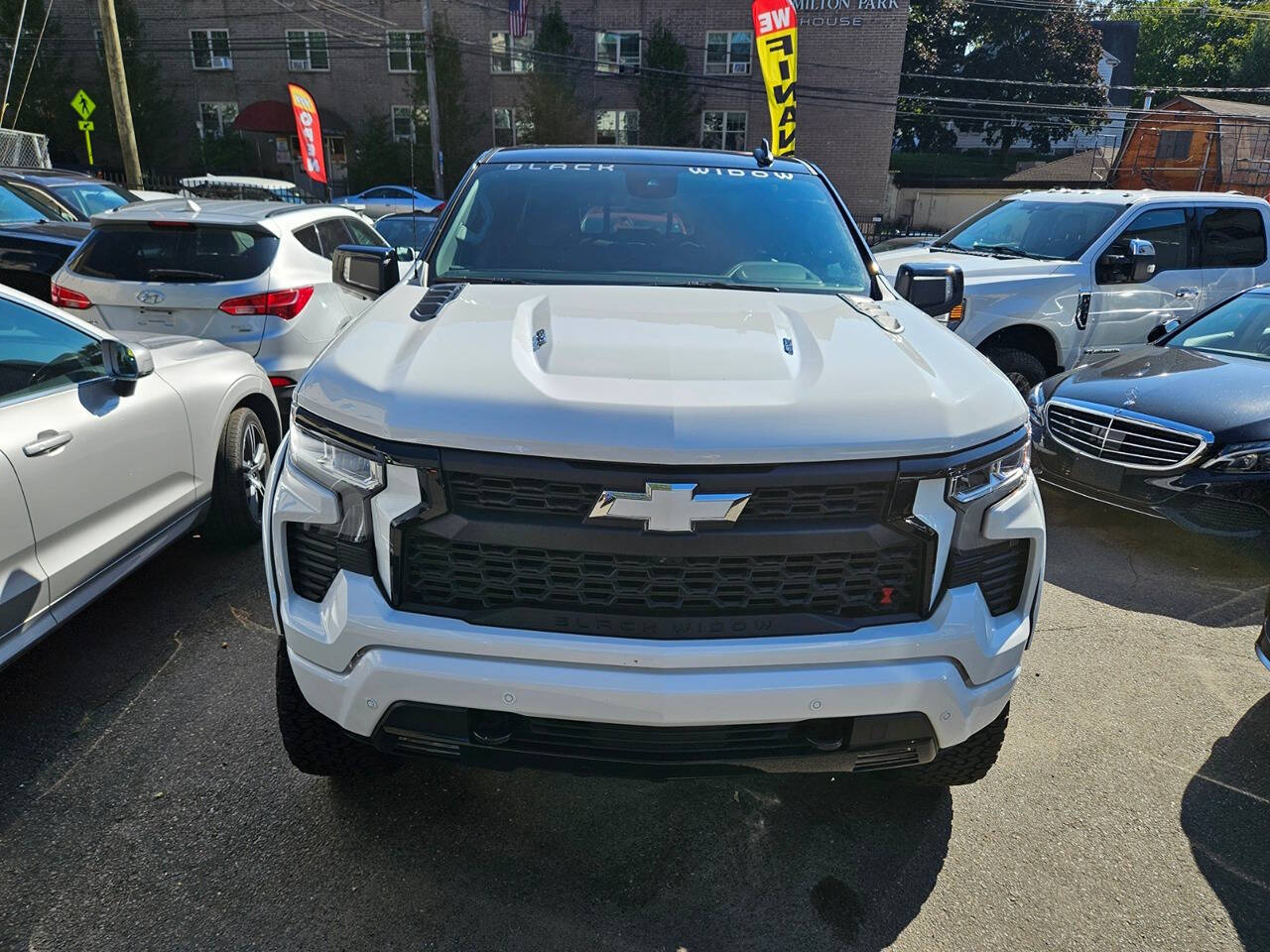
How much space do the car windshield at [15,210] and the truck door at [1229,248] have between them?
11.3 m

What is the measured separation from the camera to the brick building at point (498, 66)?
3253 centimetres

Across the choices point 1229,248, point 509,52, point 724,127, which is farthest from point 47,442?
point 509,52

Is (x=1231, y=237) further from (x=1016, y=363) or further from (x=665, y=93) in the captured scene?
(x=665, y=93)

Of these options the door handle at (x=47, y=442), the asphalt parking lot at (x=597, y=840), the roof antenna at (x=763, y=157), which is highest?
the roof antenna at (x=763, y=157)

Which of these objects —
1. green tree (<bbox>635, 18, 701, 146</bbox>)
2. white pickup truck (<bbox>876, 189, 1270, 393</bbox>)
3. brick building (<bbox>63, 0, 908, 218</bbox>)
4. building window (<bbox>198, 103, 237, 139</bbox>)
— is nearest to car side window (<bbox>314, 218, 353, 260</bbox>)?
white pickup truck (<bbox>876, 189, 1270, 393</bbox>)

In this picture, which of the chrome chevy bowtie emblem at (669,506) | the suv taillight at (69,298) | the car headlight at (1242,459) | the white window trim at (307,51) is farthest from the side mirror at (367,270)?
the white window trim at (307,51)

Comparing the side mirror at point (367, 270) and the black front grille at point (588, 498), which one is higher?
the side mirror at point (367, 270)

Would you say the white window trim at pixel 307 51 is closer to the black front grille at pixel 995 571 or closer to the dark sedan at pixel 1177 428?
the dark sedan at pixel 1177 428

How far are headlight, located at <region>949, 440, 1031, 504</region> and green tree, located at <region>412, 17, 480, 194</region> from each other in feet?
110

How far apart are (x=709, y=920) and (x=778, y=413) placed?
134 centimetres

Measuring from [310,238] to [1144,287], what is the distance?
6.69 m

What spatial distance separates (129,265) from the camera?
5.61 m

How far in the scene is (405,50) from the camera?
3422cm

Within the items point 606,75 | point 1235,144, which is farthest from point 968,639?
point 1235,144
